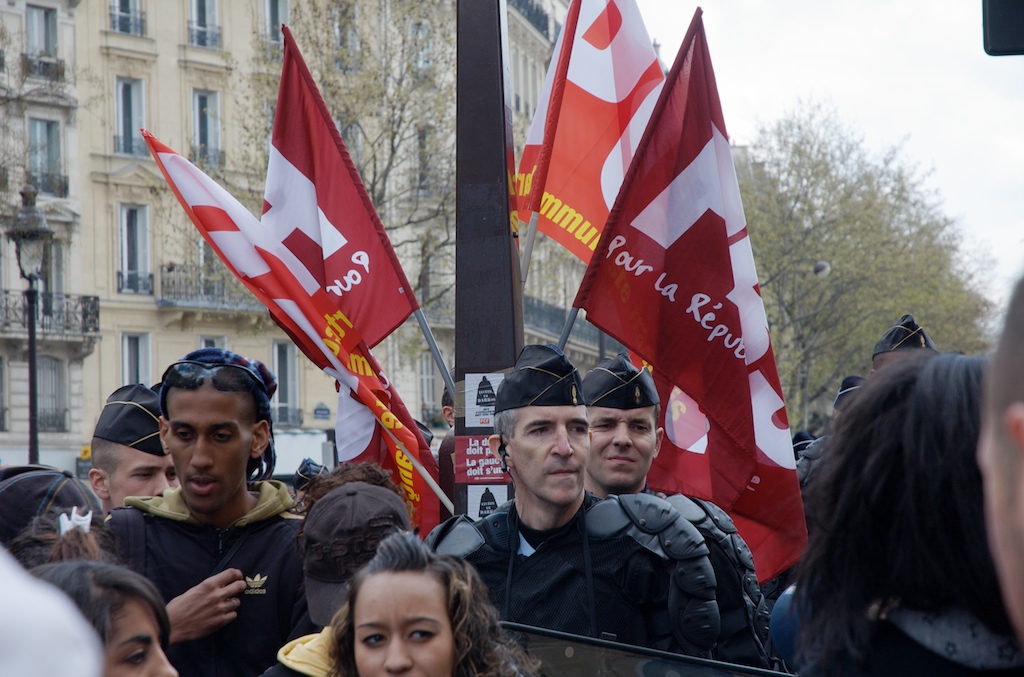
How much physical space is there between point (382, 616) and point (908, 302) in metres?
37.5

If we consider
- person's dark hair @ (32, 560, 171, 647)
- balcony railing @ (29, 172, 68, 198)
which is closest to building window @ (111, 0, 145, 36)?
balcony railing @ (29, 172, 68, 198)

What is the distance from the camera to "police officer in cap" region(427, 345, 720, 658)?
391cm

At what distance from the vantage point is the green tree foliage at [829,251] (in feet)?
125

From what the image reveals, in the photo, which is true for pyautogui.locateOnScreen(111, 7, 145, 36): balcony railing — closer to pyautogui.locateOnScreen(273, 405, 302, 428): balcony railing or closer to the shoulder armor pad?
pyautogui.locateOnScreen(273, 405, 302, 428): balcony railing

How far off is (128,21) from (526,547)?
33278mm

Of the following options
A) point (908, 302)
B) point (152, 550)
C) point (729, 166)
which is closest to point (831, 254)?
point (908, 302)

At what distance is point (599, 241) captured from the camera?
563 cm

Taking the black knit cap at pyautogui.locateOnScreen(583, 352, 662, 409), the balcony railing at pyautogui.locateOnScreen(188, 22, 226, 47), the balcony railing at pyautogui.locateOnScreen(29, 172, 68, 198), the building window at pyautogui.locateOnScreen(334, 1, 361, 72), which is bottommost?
the black knit cap at pyautogui.locateOnScreen(583, 352, 662, 409)

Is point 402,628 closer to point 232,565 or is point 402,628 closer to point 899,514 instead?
point 232,565

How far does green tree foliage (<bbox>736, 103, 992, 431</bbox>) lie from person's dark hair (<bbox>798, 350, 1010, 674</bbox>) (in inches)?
1393

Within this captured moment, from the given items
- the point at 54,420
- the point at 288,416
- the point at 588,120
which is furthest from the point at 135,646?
the point at 288,416

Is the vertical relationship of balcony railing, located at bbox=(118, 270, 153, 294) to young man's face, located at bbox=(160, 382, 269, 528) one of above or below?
above

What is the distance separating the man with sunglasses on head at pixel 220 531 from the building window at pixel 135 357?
1259 inches

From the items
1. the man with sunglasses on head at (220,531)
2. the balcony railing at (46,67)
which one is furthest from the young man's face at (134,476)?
the balcony railing at (46,67)
